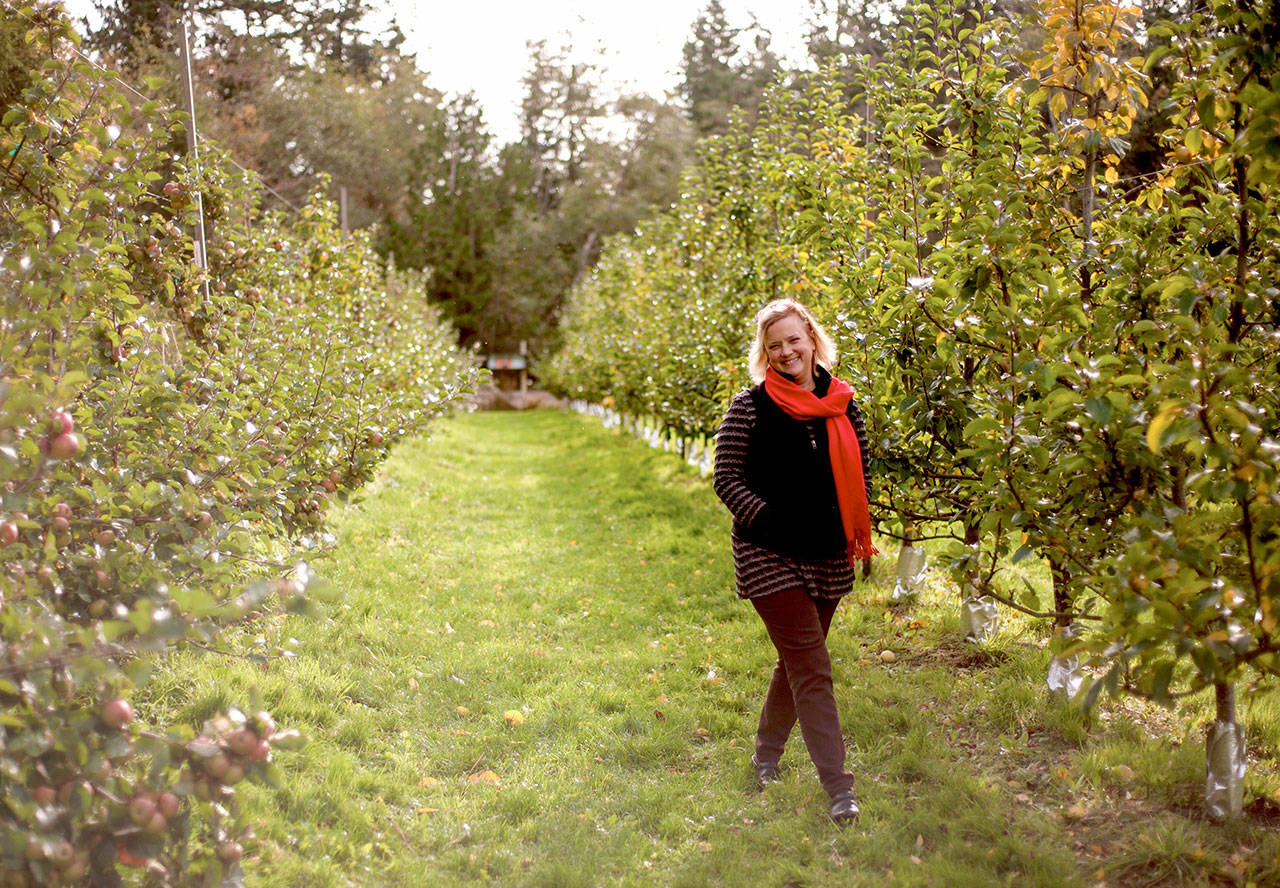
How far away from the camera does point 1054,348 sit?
3078 mm

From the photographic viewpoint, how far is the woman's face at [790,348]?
387cm

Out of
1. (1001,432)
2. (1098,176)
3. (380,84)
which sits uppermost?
(380,84)

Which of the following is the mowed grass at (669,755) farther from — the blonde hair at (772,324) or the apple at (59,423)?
the blonde hair at (772,324)

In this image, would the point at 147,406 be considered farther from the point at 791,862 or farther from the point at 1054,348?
the point at 1054,348

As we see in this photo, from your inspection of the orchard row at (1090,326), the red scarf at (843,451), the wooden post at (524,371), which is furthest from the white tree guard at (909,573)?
the wooden post at (524,371)

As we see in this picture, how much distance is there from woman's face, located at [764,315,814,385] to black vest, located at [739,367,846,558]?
152mm

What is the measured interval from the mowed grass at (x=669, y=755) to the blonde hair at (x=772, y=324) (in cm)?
180

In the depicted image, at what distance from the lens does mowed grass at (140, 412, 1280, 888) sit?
3.35 m

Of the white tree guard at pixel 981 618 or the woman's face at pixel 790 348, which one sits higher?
the woman's face at pixel 790 348

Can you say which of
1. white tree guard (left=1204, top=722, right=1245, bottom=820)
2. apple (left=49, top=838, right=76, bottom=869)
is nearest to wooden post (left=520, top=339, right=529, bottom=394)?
white tree guard (left=1204, top=722, right=1245, bottom=820)

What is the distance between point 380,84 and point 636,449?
29118mm

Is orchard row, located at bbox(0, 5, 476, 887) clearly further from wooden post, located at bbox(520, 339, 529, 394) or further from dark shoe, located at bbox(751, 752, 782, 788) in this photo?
wooden post, located at bbox(520, 339, 529, 394)

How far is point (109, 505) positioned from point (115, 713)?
918 millimetres

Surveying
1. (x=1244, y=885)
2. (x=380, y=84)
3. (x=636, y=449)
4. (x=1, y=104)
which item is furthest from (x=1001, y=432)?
(x=380, y=84)
